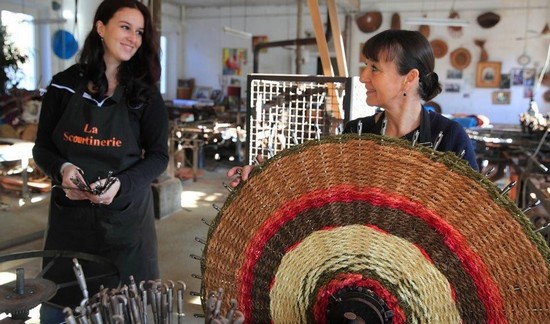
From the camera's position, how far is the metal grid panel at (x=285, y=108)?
2.32m

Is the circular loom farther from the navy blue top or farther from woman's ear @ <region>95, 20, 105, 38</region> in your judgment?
woman's ear @ <region>95, 20, 105, 38</region>

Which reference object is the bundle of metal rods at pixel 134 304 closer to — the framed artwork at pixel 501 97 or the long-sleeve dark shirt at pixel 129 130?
the long-sleeve dark shirt at pixel 129 130

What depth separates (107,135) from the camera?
4.57 feet

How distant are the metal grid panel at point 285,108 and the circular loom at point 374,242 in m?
1.54

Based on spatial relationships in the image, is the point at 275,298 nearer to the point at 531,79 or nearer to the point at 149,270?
the point at 149,270

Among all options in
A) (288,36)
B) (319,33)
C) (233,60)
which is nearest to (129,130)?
(319,33)

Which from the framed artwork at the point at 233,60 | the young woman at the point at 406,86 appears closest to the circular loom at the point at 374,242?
the young woman at the point at 406,86

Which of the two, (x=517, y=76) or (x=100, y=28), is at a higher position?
(x=517, y=76)

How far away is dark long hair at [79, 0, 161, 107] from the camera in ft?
4.64

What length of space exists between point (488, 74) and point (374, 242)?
10291 millimetres

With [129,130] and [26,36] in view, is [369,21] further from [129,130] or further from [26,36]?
[129,130]

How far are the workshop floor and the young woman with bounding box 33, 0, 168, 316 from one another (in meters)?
1.18

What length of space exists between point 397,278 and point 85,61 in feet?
3.74

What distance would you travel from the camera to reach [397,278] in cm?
A: 67
